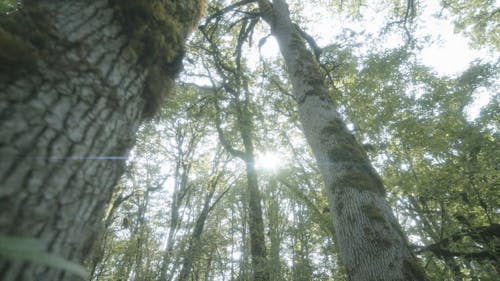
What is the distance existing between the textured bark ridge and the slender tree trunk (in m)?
2.12

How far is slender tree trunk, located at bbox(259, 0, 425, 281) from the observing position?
2.27 metres

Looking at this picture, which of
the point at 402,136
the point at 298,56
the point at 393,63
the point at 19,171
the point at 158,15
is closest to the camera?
the point at 19,171

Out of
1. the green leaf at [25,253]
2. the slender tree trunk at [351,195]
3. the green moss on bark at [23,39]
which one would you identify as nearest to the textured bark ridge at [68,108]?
the green moss on bark at [23,39]

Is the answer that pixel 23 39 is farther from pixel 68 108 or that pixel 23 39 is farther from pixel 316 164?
pixel 316 164

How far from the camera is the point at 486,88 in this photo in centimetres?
1030

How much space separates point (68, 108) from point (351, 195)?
2.50 meters

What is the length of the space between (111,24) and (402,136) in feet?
23.8

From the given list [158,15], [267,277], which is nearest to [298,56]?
[158,15]

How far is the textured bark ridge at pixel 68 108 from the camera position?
828 millimetres

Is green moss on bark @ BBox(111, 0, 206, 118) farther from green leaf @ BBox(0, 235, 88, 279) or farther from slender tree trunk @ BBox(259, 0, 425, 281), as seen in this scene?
slender tree trunk @ BBox(259, 0, 425, 281)

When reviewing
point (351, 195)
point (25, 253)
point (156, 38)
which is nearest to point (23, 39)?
point (156, 38)

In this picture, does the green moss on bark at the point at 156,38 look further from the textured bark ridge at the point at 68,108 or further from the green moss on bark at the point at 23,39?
the green moss on bark at the point at 23,39

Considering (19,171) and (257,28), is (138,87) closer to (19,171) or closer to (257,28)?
(19,171)

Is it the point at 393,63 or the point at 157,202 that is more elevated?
the point at 393,63
